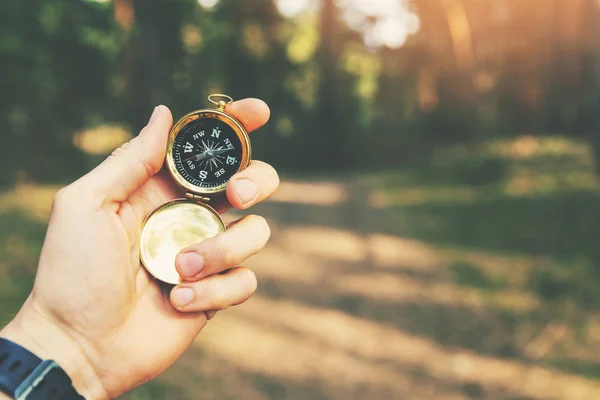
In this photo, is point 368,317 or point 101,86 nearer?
point 368,317

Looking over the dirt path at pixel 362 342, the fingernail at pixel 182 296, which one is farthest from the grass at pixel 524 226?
the fingernail at pixel 182 296

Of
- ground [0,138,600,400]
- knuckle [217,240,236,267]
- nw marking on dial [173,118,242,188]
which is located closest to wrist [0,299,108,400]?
knuckle [217,240,236,267]

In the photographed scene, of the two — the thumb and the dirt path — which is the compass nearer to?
the thumb

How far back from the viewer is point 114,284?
2.44m

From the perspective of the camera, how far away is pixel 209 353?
5980 mm

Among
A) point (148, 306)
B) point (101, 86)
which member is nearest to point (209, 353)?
point (148, 306)

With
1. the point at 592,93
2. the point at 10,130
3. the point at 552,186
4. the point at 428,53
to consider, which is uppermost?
the point at 428,53

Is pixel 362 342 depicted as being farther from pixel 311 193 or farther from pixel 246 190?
pixel 311 193

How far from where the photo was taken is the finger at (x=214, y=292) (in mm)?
2350

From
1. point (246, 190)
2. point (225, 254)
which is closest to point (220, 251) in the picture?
point (225, 254)

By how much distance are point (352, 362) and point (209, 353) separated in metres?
1.44

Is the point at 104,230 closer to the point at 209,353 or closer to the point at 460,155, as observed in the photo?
the point at 209,353

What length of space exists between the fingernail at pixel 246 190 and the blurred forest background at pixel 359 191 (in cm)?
314

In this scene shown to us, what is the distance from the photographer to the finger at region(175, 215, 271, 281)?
7.65ft
